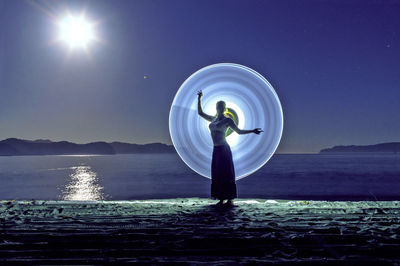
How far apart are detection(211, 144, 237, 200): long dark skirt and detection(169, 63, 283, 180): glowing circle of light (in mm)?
947

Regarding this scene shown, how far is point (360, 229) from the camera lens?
3.89 m

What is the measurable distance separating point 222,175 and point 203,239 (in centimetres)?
396

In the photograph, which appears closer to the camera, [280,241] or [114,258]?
[114,258]

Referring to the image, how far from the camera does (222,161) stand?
7.44 metres

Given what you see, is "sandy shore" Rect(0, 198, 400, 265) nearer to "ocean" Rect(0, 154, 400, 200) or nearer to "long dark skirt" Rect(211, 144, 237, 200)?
"long dark skirt" Rect(211, 144, 237, 200)

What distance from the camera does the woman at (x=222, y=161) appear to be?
7.31m

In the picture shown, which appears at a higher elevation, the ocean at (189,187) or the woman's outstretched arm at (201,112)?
the woman's outstretched arm at (201,112)

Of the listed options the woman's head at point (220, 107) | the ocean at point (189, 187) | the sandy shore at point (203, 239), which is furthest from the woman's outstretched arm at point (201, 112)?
the ocean at point (189, 187)

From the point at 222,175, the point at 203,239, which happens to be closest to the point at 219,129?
the point at 222,175

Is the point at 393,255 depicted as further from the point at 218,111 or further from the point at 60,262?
the point at 218,111

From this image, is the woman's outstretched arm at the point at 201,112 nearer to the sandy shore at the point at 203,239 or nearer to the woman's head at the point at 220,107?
the woman's head at the point at 220,107

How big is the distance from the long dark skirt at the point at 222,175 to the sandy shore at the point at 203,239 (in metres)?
2.40

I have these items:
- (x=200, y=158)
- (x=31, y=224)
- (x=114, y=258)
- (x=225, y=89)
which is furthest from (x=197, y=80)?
(x=114, y=258)

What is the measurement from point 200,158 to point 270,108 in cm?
202
